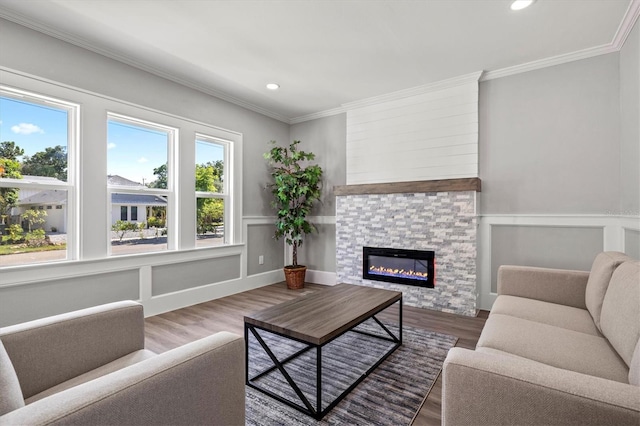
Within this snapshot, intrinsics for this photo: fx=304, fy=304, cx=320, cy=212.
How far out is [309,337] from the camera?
5.48 ft

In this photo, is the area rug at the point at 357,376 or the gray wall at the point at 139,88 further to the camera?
the gray wall at the point at 139,88

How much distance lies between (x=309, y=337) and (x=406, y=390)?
2.55 feet

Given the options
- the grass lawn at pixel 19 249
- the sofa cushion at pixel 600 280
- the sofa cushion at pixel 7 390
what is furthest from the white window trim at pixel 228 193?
the sofa cushion at pixel 600 280

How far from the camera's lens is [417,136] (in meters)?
3.75

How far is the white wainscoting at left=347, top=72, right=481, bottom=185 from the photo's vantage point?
3.45 meters

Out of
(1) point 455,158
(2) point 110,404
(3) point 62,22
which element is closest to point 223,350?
(2) point 110,404

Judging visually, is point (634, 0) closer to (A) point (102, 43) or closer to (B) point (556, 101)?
(B) point (556, 101)

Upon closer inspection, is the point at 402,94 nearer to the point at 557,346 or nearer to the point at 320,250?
the point at 320,250

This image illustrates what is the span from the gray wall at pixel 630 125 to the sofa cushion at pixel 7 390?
3.66 metres

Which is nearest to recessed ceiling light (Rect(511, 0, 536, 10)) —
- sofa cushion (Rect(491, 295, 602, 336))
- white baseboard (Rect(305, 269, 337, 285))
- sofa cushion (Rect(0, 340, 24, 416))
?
sofa cushion (Rect(491, 295, 602, 336))

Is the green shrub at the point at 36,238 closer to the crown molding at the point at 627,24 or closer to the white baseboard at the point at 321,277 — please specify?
the white baseboard at the point at 321,277

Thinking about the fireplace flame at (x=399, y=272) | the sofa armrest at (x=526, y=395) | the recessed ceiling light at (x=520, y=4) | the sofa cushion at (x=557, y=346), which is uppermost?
the recessed ceiling light at (x=520, y=4)

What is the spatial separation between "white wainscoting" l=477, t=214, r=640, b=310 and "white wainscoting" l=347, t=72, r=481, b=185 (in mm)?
626

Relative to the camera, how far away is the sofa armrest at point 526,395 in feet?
2.83
